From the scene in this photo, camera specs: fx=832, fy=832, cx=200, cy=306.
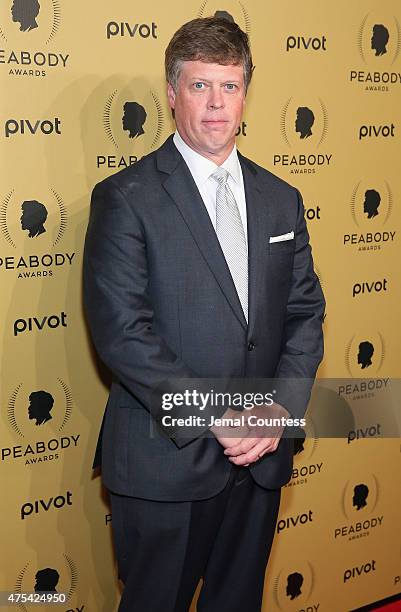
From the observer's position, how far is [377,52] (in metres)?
2.79

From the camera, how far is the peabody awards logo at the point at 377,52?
9.05 feet

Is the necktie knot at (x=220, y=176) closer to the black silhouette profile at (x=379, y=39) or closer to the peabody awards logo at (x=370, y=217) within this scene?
the peabody awards logo at (x=370, y=217)

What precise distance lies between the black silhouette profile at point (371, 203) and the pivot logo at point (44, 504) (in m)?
1.37

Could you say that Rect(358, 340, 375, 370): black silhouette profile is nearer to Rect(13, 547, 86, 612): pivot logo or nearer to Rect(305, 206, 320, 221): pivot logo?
Rect(305, 206, 320, 221): pivot logo

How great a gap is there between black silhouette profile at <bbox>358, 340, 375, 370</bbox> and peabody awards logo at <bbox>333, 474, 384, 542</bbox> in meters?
0.43

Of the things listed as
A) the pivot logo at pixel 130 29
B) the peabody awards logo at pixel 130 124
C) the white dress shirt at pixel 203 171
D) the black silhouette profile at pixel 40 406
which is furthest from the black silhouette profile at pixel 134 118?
the black silhouette profile at pixel 40 406

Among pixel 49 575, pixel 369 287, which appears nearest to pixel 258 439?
pixel 49 575

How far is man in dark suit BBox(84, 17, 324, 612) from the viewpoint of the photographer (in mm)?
1920

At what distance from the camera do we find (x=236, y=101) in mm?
2006

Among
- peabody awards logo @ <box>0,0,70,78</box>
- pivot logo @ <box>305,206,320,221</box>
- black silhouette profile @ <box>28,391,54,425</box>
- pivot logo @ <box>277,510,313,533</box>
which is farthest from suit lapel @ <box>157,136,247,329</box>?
pivot logo @ <box>277,510,313,533</box>

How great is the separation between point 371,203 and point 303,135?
38 centimetres

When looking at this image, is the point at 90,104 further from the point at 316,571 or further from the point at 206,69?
the point at 316,571

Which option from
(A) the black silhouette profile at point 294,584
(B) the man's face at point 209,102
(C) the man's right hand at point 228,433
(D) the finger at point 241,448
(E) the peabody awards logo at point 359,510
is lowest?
(A) the black silhouette profile at point 294,584

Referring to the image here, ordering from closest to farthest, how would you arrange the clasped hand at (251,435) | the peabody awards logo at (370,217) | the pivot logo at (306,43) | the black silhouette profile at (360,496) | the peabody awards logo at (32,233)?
1. the clasped hand at (251,435)
2. the peabody awards logo at (32,233)
3. the pivot logo at (306,43)
4. the peabody awards logo at (370,217)
5. the black silhouette profile at (360,496)
